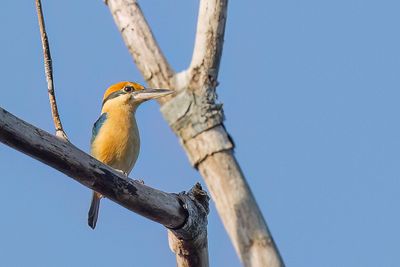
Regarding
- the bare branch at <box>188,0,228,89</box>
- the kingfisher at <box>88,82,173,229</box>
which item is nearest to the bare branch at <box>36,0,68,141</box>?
the bare branch at <box>188,0,228,89</box>

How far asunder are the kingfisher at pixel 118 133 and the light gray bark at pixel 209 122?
4.80 meters

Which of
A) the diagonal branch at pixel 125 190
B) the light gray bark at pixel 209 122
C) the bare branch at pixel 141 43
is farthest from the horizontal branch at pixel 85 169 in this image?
the light gray bark at pixel 209 122

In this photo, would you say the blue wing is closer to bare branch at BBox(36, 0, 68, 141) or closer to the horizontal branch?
bare branch at BBox(36, 0, 68, 141)

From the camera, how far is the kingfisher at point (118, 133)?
821 cm

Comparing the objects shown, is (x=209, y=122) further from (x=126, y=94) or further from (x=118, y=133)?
(x=126, y=94)

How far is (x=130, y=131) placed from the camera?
8.50 meters

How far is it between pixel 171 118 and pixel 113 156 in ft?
17.8

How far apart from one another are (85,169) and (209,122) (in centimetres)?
171

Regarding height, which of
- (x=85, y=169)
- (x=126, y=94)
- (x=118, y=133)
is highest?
(x=126, y=94)

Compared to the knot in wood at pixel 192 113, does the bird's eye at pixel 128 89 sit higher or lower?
higher

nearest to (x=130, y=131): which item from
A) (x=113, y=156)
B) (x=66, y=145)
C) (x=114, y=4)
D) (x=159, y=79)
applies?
(x=113, y=156)

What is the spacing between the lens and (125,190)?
4633 mm

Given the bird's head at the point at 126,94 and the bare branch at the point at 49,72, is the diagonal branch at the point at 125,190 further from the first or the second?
the bird's head at the point at 126,94

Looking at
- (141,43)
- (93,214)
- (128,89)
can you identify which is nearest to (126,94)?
(128,89)
